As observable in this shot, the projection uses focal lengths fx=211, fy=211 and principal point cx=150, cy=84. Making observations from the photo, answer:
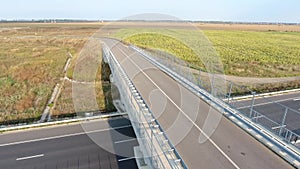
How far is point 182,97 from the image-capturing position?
1509 cm

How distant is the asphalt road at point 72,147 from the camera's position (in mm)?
14312

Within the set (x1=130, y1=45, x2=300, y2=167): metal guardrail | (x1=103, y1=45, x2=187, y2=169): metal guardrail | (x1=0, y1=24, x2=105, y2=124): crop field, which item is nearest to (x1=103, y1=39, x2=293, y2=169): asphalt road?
(x1=130, y1=45, x2=300, y2=167): metal guardrail

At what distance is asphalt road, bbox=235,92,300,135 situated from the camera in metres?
16.5

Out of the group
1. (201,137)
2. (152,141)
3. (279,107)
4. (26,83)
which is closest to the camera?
(152,141)

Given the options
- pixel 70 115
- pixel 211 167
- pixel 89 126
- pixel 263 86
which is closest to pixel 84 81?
pixel 70 115

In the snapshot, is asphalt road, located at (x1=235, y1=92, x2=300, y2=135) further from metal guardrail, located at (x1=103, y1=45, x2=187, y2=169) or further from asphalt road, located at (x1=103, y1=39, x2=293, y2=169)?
metal guardrail, located at (x1=103, y1=45, x2=187, y2=169)

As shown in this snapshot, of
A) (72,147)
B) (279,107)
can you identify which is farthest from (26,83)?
(279,107)

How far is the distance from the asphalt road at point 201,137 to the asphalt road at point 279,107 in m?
5.93

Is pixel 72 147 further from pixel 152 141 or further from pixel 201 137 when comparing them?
pixel 201 137

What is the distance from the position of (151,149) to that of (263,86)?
2223 centimetres

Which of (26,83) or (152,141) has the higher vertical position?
(152,141)

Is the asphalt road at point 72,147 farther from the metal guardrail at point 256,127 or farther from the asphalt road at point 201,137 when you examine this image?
the metal guardrail at point 256,127

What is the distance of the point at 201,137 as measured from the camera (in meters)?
10.2

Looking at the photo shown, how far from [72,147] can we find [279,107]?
1807 centimetres
